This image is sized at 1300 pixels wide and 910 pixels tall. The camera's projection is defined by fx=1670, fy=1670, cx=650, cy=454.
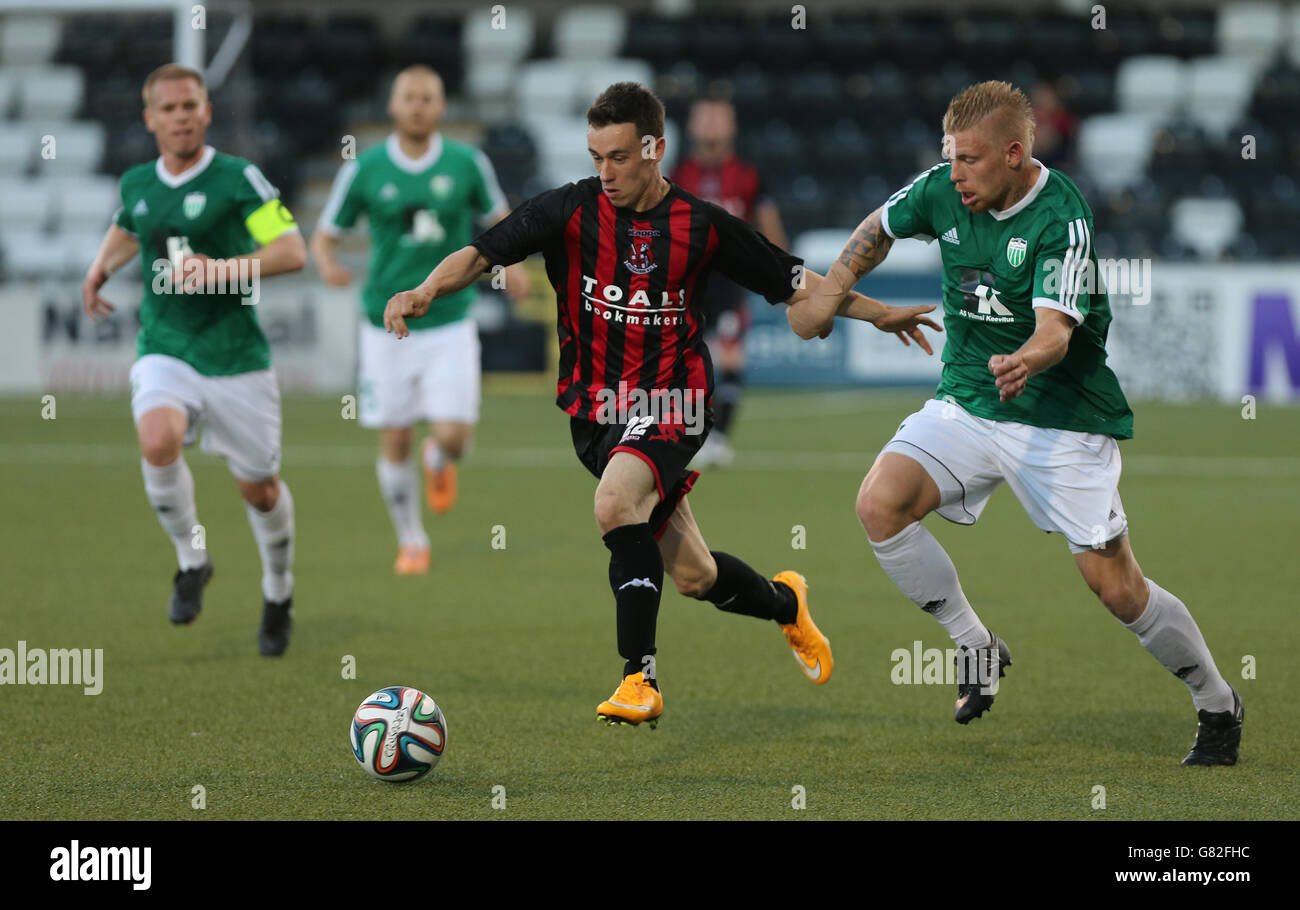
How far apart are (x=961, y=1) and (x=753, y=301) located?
9.17 m

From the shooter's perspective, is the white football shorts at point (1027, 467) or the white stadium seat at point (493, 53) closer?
the white football shorts at point (1027, 467)

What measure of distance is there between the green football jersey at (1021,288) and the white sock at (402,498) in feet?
13.8

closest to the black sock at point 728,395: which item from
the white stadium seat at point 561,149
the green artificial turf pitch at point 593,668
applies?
the green artificial turf pitch at point 593,668

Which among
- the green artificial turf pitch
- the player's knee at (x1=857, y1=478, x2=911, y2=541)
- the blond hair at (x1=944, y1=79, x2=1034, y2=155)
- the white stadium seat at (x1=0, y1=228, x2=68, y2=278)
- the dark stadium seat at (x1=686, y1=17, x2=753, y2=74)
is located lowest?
the green artificial turf pitch

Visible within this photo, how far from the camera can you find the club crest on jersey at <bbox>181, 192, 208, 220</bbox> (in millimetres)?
6605

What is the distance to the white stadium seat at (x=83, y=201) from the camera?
21.0 metres

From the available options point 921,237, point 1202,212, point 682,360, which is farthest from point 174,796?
point 1202,212

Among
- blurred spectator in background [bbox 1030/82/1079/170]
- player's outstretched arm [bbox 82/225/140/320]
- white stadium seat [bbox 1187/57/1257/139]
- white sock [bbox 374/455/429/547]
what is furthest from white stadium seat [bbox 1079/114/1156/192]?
player's outstretched arm [bbox 82/225/140/320]

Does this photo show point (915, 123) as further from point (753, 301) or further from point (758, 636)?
point (758, 636)

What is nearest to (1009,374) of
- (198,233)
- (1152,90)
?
(198,233)

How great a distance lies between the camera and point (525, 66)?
2441 cm

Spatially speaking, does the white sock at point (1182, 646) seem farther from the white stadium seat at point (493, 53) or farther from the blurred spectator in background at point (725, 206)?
the white stadium seat at point (493, 53)

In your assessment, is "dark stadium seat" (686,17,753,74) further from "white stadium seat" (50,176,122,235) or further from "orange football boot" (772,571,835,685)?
"orange football boot" (772,571,835,685)

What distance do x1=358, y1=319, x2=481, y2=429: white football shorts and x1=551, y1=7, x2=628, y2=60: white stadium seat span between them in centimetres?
1582
